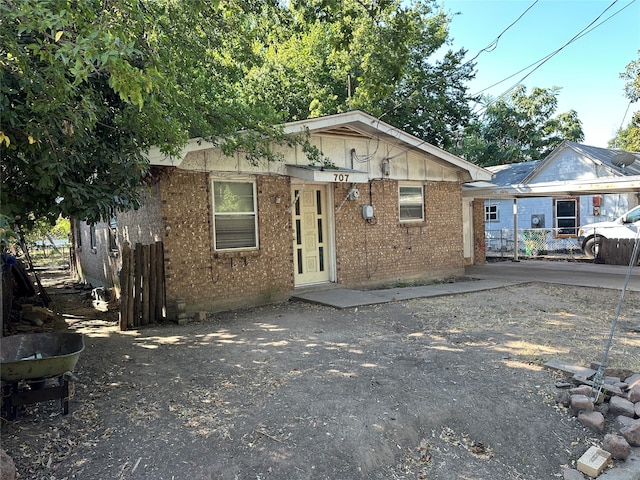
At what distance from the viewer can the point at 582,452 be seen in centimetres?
364

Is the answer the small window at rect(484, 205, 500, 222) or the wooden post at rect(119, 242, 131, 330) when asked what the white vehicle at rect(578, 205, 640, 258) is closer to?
the small window at rect(484, 205, 500, 222)

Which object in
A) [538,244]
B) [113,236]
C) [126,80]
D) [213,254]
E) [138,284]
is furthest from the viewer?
[538,244]

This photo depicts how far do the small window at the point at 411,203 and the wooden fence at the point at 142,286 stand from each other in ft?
21.2

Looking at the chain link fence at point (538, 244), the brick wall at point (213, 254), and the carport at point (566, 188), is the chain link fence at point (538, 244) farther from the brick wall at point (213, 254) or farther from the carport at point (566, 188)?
the brick wall at point (213, 254)

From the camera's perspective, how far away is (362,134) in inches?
438

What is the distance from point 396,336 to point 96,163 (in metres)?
4.67

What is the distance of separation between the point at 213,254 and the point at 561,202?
19.0 m

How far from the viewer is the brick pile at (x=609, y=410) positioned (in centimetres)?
358

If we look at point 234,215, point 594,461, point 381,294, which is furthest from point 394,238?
point 594,461

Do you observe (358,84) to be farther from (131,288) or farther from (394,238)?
(131,288)

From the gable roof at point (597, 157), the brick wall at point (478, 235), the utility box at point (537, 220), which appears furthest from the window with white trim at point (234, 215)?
the utility box at point (537, 220)

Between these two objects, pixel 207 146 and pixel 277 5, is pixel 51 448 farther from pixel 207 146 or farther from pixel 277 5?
pixel 277 5

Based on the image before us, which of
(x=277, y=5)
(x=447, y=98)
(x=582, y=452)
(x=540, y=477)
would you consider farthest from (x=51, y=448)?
(x=447, y=98)

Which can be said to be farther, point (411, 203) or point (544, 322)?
point (411, 203)
